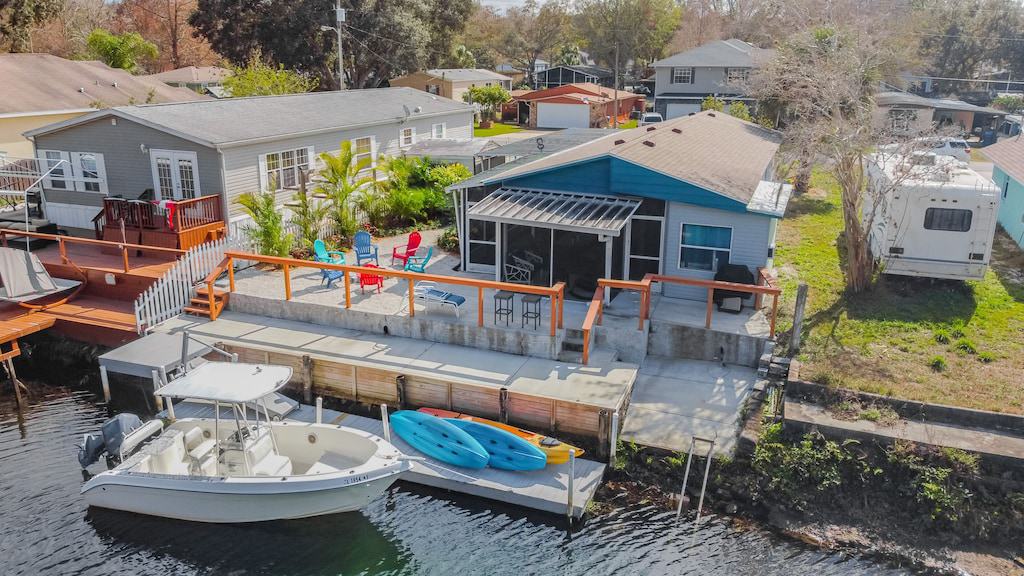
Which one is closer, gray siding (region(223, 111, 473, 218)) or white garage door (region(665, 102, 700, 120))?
gray siding (region(223, 111, 473, 218))

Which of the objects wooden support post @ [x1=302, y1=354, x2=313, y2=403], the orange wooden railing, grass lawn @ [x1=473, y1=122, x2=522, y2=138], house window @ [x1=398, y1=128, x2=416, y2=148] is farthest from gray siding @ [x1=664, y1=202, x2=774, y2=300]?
grass lawn @ [x1=473, y1=122, x2=522, y2=138]

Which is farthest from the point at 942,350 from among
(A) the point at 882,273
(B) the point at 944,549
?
(B) the point at 944,549

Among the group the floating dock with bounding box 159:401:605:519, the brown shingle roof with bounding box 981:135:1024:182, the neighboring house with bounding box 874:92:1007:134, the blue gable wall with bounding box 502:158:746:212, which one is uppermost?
the neighboring house with bounding box 874:92:1007:134

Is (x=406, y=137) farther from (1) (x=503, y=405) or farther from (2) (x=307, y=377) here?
(1) (x=503, y=405)

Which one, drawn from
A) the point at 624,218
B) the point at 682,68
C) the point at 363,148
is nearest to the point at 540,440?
the point at 624,218

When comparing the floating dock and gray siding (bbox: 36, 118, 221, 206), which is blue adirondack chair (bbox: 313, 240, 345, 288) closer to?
gray siding (bbox: 36, 118, 221, 206)

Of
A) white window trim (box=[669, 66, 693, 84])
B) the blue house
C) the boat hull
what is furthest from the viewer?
white window trim (box=[669, 66, 693, 84])
